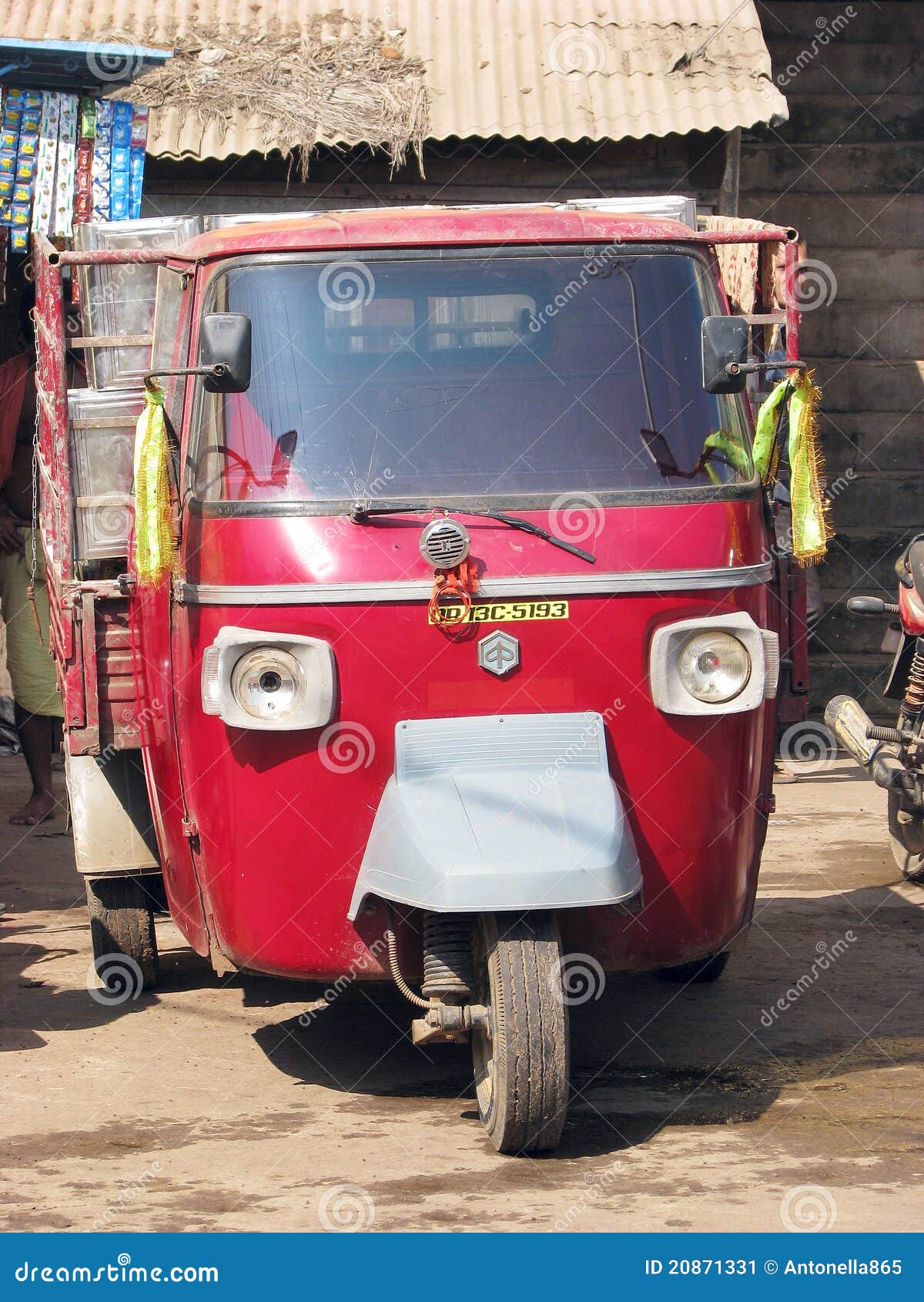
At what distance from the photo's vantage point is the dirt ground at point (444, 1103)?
3785mm

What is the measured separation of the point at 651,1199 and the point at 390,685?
138cm

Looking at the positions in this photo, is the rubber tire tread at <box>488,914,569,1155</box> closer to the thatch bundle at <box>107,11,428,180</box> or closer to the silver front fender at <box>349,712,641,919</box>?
the silver front fender at <box>349,712,641,919</box>

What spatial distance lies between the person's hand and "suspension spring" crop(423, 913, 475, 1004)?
4912 millimetres

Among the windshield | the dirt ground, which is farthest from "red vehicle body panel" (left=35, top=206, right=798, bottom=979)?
the dirt ground

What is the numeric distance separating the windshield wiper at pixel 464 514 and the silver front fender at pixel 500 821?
0.42 metres

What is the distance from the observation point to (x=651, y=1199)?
12.5 ft

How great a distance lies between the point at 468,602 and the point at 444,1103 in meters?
1.37

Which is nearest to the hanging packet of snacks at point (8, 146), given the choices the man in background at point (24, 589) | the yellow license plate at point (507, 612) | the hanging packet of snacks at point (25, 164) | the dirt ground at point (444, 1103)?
Result: the hanging packet of snacks at point (25, 164)

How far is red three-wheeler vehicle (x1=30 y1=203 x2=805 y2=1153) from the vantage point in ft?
13.9

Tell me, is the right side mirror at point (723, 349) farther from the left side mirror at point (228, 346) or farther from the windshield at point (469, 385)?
the left side mirror at point (228, 346)

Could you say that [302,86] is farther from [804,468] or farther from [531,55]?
[804,468]

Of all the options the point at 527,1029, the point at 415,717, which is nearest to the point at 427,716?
the point at 415,717

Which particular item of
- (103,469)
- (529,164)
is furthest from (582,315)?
(529,164)

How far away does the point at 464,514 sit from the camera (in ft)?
14.4
